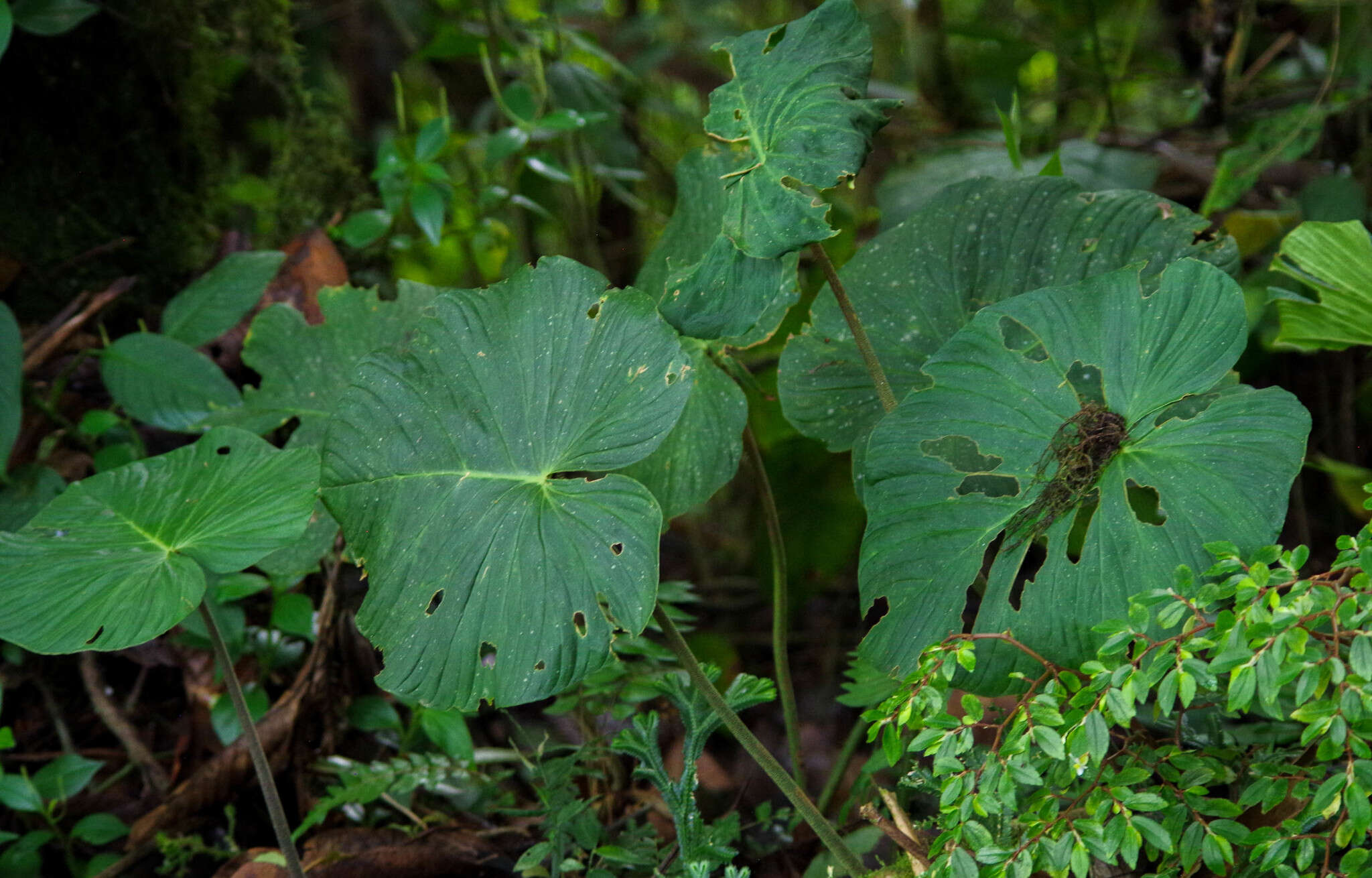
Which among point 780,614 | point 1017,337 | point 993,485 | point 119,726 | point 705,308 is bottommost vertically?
point 119,726

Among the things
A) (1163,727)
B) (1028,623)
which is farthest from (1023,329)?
(1163,727)

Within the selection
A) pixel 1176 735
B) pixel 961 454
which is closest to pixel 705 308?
pixel 961 454

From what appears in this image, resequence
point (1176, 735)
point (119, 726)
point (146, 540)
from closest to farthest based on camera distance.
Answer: point (1176, 735), point (146, 540), point (119, 726)

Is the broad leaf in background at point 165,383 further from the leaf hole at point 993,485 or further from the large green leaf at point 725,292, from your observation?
the leaf hole at point 993,485

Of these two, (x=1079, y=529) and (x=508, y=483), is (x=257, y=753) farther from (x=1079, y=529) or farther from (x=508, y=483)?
(x=1079, y=529)

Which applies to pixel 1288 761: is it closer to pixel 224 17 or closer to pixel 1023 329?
pixel 1023 329

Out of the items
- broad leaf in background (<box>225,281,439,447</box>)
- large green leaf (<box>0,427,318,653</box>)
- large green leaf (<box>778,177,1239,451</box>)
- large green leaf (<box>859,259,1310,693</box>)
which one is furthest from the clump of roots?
broad leaf in background (<box>225,281,439,447</box>)
